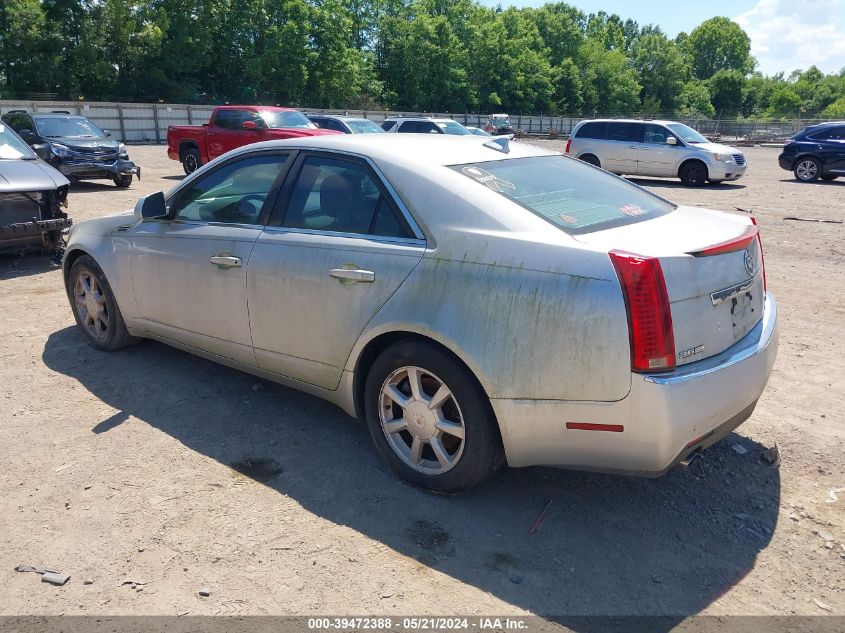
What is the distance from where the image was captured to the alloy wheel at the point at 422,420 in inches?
125

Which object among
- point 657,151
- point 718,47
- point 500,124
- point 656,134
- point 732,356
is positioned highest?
point 718,47

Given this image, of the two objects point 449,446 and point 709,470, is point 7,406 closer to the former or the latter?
point 449,446

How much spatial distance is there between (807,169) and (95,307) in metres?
20.3

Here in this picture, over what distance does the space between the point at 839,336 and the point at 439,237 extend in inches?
166

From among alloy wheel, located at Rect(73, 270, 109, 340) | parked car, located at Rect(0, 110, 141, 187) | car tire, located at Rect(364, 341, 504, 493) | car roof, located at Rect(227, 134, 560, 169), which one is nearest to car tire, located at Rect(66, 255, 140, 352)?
alloy wheel, located at Rect(73, 270, 109, 340)

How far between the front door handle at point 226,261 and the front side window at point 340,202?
0.38 meters

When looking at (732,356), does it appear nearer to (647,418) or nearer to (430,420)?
(647,418)

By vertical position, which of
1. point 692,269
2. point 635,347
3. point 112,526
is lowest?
point 112,526

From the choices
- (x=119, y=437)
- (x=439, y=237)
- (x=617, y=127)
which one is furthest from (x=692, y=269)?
(x=617, y=127)

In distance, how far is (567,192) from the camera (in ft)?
11.5

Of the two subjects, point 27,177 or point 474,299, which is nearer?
point 474,299

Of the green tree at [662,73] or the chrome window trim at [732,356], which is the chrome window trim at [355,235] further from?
the green tree at [662,73]

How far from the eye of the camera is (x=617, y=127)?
1922cm

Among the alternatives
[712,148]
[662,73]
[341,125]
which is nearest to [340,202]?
[341,125]
